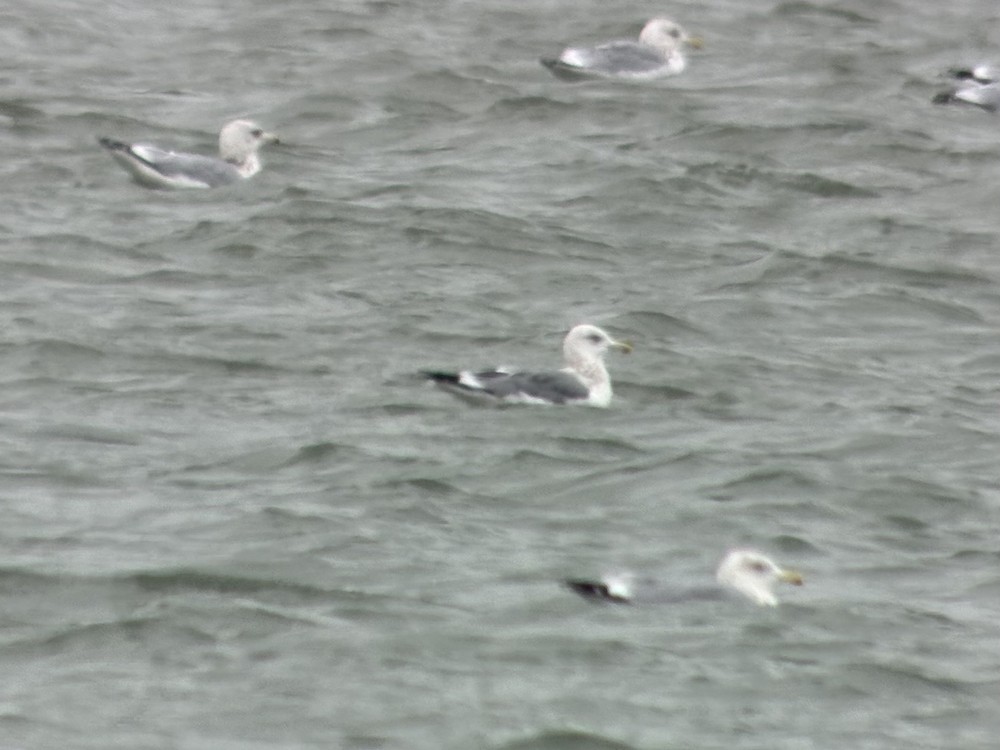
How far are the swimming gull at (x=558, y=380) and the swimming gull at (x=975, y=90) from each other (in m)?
8.25

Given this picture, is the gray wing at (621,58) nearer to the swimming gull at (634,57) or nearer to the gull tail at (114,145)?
the swimming gull at (634,57)

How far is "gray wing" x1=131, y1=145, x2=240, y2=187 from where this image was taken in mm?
18594

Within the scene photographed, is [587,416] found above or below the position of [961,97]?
below

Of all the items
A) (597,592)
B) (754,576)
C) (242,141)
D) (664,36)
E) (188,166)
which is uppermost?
(664,36)

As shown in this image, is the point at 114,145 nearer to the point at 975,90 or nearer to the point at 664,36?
the point at 664,36

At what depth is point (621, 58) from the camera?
2270cm

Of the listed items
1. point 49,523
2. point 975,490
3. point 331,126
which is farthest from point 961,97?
point 49,523

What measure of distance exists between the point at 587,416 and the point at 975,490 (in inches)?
85.4

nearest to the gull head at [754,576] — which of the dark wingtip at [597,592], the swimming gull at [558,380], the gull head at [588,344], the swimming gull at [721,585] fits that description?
the swimming gull at [721,585]

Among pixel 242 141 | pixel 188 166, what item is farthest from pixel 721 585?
pixel 242 141

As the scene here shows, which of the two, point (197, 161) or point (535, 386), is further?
point (197, 161)

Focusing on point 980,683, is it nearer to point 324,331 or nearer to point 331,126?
point 324,331

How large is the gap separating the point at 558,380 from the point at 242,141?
18.2ft

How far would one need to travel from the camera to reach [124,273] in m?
16.8
